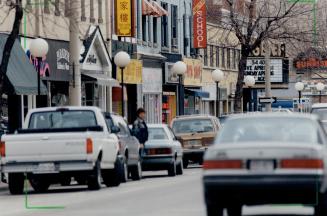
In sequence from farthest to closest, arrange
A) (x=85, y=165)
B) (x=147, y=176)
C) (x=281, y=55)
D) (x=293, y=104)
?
1. (x=293, y=104)
2. (x=281, y=55)
3. (x=147, y=176)
4. (x=85, y=165)

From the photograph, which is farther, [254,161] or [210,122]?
[210,122]

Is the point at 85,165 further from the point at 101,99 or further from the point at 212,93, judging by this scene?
the point at 212,93

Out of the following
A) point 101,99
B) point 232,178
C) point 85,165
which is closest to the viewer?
point 232,178

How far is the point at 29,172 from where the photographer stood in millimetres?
26766

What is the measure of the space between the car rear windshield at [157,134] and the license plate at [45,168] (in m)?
9.56

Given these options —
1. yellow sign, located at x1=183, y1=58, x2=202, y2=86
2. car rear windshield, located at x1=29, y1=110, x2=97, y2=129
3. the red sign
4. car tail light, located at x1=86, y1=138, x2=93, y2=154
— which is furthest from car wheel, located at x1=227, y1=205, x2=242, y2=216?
the red sign

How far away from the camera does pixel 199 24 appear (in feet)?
229

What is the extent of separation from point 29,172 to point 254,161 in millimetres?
11119

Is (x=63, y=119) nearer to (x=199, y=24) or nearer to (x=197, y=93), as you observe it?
(x=199, y=24)

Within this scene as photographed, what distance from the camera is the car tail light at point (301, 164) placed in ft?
53.5

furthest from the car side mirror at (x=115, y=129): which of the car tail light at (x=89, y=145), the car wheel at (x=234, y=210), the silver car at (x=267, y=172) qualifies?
the silver car at (x=267, y=172)

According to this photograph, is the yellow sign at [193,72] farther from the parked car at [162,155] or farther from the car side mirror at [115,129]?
the car side mirror at [115,129]

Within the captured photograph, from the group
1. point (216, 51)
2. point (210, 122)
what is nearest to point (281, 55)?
point (216, 51)

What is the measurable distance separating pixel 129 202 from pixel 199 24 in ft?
154
